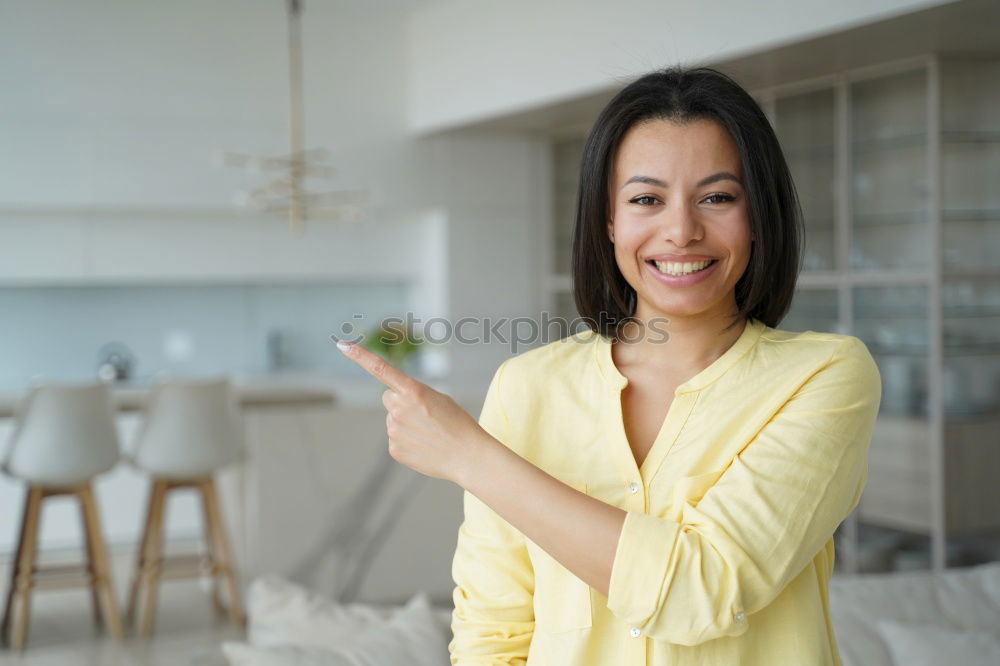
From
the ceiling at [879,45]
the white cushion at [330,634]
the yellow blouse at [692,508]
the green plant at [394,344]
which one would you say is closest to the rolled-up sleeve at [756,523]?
the yellow blouse at [692,508]

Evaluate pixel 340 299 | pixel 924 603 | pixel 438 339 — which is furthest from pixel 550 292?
pixel 924 603

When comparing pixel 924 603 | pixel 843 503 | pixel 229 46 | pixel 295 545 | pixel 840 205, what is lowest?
pixel 295 545

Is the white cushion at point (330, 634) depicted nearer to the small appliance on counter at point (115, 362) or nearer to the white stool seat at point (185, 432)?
the white stool seat at point (185, 432)

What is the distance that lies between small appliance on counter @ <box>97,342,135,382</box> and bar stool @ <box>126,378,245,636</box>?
90.1 inches

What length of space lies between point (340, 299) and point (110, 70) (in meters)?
2.07

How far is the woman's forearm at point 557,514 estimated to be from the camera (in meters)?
1.00

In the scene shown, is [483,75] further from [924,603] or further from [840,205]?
[924,603]

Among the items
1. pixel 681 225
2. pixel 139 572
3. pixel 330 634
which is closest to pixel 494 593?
pixel 681 225

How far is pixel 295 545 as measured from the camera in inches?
187

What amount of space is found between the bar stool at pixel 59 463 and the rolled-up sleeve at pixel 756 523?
3691 millimetres

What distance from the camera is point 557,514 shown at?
100cm

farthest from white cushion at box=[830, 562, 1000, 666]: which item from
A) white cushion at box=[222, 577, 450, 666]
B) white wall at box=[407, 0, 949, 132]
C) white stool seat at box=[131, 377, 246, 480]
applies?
white stool seat at box=[131, 377, 246, 480]

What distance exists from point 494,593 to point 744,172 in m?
0.53

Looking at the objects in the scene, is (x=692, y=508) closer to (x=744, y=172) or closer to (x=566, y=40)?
(x=744, y=172)
